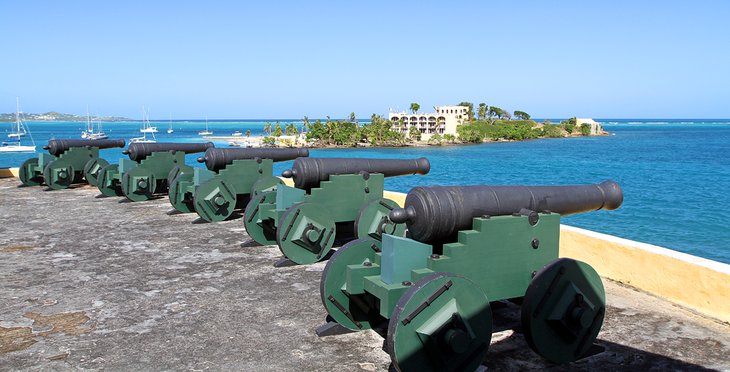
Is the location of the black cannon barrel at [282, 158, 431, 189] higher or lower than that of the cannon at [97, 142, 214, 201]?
higher

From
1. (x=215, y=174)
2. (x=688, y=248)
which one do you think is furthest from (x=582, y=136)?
(x=215, y=174)

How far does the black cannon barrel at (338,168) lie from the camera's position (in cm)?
834

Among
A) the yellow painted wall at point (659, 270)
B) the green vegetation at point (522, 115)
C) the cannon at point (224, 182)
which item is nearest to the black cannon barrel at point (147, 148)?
the cannon at point (224, 182)

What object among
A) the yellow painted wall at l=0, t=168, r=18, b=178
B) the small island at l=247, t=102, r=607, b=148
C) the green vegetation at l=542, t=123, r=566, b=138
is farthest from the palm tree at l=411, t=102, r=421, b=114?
the yellow painted wall at l=0, t=168, r=18, b=178

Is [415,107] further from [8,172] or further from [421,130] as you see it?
[8,172]

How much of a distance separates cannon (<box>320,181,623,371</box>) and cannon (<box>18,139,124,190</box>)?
1287 cm

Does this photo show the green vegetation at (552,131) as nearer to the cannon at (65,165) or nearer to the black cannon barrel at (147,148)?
the cannon at (65,165)

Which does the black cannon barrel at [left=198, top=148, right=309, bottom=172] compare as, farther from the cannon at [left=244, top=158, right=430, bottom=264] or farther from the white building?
the white building

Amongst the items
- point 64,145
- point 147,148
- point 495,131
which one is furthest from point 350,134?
point 147,148

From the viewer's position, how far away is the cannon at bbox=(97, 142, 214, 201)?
13.4 meters

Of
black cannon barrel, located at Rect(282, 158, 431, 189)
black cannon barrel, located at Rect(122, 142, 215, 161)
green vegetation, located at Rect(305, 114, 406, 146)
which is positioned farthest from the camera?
green vegetation, located at Rect(305, 114, 406, 146)

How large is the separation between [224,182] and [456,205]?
6816 millimetres

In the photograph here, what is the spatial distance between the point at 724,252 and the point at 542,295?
27578 mm

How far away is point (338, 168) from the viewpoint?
27.9 ft
